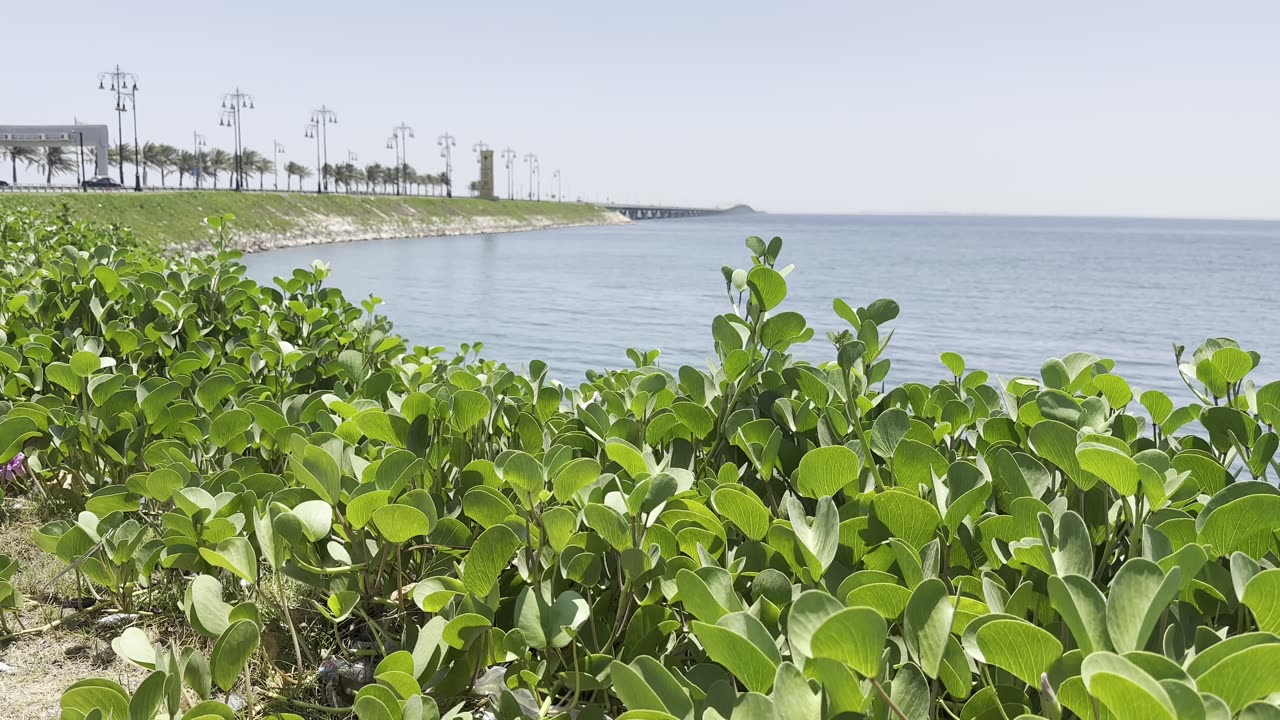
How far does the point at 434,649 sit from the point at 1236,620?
3.56ft

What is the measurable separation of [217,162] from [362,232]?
31275 millimetres

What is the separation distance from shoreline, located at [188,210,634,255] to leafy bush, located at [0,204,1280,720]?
37.1 meters

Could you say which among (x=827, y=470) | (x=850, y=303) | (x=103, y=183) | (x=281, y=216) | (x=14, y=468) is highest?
(x=103, y=183)

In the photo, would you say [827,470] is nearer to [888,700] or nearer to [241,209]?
[888,700]

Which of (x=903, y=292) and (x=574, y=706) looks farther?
(x=903, y=292)

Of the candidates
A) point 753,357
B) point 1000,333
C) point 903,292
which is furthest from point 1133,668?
point 903,292

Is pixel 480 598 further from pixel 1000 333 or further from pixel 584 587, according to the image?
pixel 1000 333

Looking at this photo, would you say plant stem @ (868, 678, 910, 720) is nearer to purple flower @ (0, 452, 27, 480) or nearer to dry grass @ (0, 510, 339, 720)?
dry grass @ (0, 510, 339, 720)

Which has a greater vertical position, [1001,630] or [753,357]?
[753,357]

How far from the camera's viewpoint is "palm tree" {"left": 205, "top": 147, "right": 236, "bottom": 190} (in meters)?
90.7

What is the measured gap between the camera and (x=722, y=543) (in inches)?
57.1

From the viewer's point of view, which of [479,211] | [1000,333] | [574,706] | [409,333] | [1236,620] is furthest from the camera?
[479,211]

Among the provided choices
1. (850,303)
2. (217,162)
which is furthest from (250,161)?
(850,303)

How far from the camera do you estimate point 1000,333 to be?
21.5m
